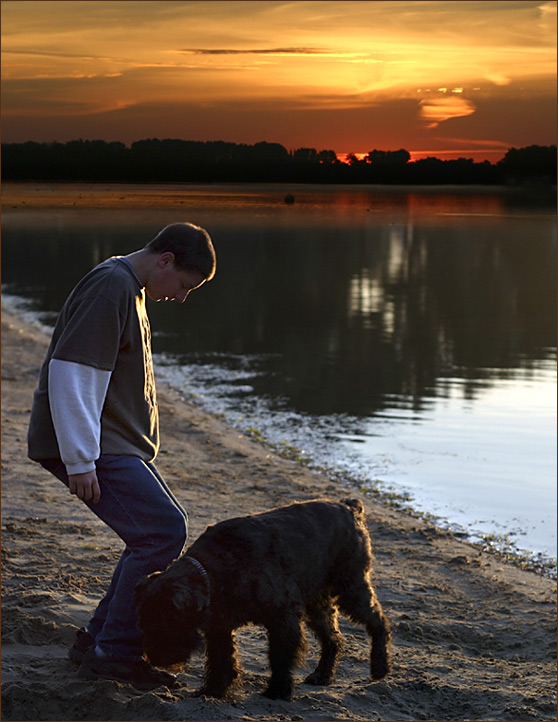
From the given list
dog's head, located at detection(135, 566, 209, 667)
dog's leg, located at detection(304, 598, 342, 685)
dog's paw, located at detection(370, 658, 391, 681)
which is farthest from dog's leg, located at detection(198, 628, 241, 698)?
dog's paw, located at detection(370, 658, 391, 681)

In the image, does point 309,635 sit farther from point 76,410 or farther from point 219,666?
point 76,410

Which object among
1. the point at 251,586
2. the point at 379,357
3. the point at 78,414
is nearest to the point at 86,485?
the point at 78,414

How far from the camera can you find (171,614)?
154 inches

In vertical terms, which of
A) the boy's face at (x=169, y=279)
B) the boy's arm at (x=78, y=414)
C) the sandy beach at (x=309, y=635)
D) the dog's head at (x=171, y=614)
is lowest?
the sandy beach at (x=309, y=635)

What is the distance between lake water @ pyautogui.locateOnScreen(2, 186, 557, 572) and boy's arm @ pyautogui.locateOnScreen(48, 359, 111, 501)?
14.0 feet

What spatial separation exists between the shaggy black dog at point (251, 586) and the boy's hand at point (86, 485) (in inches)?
18.8

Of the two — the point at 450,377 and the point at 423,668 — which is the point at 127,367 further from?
the point at 450,377

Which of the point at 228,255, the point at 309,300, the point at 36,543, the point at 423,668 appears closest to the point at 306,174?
the point at 36,543

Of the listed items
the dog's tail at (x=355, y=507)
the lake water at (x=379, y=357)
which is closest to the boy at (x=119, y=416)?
the dog's tail at (x=355, y=507)

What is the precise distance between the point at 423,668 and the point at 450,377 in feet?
33.8

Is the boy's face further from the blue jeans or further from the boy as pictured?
the blue jeans

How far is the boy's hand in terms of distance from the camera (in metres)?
3.76

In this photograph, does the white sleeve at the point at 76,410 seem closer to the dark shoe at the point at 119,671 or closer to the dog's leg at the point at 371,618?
the dark shoe at the point at 119,671

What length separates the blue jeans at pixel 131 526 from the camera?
3.95 meters
